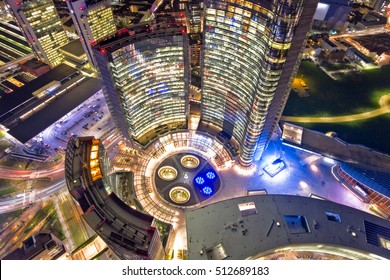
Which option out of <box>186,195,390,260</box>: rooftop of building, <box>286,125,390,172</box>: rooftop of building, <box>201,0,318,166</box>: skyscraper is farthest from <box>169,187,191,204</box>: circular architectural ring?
<box>286,125,390,172</box>: rooftop of building

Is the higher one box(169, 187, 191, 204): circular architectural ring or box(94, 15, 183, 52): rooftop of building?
box(94, 15, 183, 52): rooftop of building

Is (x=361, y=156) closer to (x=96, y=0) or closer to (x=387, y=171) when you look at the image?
(x=387, y=171)

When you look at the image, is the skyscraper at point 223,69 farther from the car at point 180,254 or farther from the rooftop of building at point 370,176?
the car at point 180,254

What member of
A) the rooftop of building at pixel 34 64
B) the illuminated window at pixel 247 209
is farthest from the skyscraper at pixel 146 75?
the rooftop of building at pixel 34 64

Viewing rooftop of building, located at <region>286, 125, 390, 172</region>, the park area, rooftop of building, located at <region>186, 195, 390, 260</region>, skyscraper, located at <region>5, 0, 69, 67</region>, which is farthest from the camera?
skyscraper, located at <region>5, 0, 69, 67</region>

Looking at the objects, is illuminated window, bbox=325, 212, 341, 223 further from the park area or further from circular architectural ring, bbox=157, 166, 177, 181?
the park area

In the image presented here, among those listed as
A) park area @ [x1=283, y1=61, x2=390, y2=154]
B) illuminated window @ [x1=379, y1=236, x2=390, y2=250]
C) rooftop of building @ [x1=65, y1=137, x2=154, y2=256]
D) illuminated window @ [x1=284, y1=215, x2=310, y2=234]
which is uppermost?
rooftop of building @ [x1=65, y1=137, x2=154, y2=256]

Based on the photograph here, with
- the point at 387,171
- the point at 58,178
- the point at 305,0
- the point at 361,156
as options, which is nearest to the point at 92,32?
the point at 58,178
